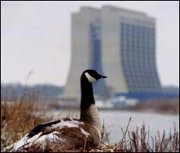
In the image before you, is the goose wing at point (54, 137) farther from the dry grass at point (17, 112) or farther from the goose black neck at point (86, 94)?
the dry grass at point (17, 112)

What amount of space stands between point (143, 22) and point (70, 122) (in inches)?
1390

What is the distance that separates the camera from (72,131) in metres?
3.44

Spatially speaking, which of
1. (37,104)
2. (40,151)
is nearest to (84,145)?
(40,151)

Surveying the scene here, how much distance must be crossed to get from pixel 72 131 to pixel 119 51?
38259 mm

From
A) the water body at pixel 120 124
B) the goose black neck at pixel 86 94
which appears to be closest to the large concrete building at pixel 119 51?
the water body at pixel 120 124

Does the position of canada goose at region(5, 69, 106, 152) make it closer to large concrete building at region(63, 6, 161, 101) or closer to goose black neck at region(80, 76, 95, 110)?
goose black neck at region(80, 76, 95, 110)

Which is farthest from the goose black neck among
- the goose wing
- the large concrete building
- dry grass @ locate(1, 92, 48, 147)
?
the large concrete building

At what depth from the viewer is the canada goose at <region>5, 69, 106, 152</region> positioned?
3160 mm

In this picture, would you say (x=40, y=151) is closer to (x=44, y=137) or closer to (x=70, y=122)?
(x=44, y=137)

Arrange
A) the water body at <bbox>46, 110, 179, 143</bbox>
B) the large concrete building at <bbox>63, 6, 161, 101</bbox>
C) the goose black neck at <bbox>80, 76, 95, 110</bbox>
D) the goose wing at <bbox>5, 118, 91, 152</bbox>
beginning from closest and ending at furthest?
the goose wing at <bbox>5, 118, 91, 152</bbox> → the goose black neck at <bbox>80, 76, 95, 110</bbox> → the water body at <bbox>46, 110, 179, 143</bbox> → the large concrete building at <bbox>63, 6, 161, 101</bbox>

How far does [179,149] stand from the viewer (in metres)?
3.43

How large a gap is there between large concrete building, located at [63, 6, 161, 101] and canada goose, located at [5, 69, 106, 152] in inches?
1219

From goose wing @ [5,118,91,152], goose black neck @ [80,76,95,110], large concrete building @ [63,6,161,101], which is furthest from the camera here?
large concrete building @ [63,6,161,101]

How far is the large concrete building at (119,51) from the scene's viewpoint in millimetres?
37469
